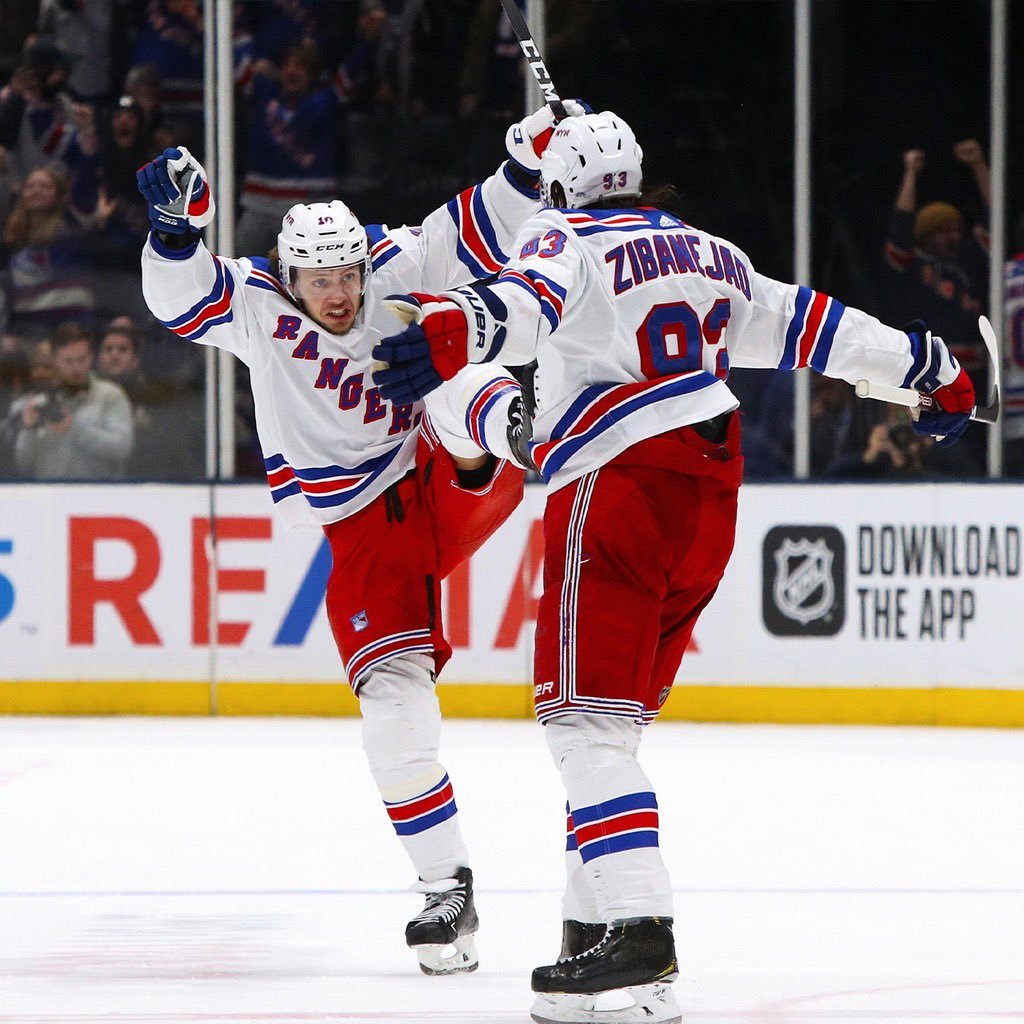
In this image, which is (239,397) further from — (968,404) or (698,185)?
(968,404)

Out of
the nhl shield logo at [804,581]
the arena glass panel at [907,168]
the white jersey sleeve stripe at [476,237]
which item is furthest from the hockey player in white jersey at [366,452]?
the arena glass panel at [907,168]

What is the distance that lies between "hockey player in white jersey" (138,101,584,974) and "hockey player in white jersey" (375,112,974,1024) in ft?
1.18

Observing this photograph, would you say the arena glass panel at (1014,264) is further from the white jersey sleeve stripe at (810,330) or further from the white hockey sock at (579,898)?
the white hockey sock at (579,898)

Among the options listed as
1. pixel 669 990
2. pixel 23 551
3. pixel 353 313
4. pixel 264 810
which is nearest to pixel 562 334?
pixel 353 313

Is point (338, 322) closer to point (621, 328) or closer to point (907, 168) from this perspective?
point (621, 328)

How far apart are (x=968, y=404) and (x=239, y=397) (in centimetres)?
409

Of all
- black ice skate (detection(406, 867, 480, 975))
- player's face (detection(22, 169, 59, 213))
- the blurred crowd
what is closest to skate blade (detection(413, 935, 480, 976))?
black ice skate (detection(406, 867, 480, 975))

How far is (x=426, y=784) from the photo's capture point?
10.1ft

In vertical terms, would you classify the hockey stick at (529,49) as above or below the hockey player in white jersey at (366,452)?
above

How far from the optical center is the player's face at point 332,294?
10.4 feet

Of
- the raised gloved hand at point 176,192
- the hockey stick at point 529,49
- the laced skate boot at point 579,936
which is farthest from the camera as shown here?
the hockey stick at point 529,49

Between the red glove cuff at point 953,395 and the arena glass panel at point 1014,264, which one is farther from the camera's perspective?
the arena glass panel at point 1014,264

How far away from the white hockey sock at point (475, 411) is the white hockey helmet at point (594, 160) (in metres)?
0.32

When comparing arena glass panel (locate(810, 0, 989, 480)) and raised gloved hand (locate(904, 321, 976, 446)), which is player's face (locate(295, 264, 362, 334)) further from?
arena glass panel (locate(810, 0, 989, 480))
